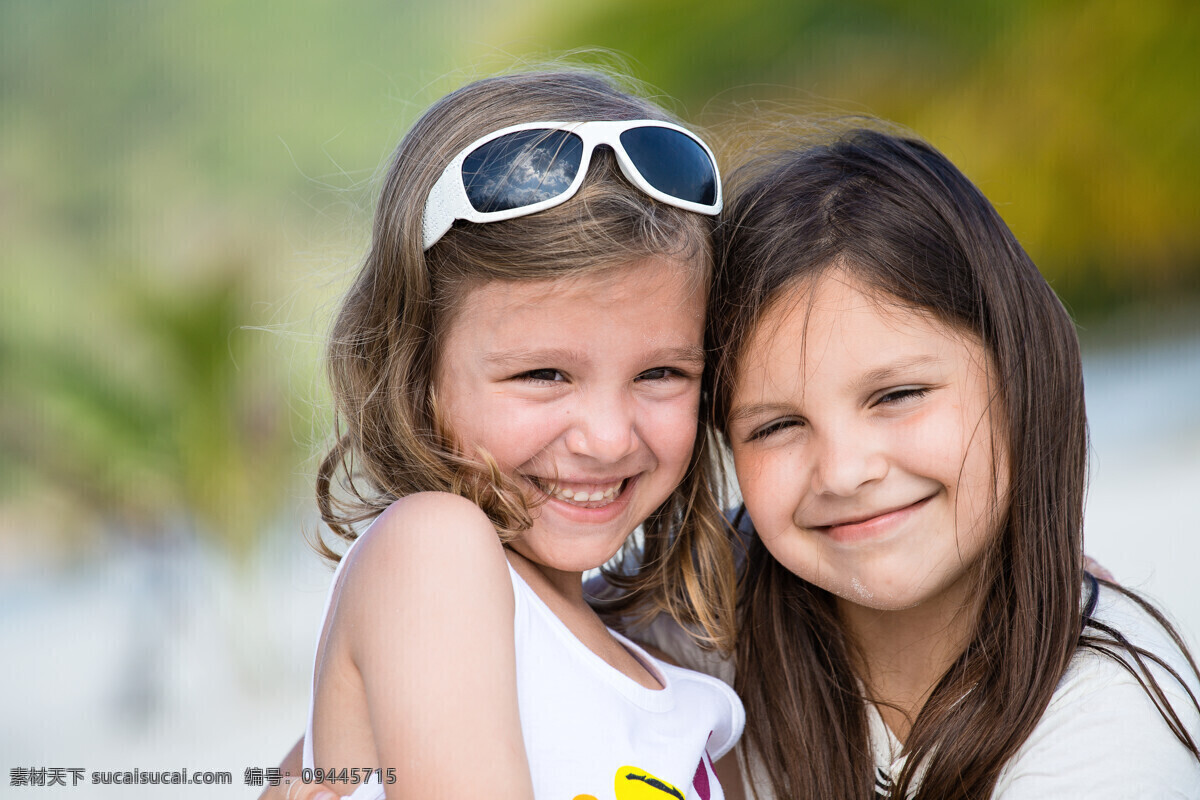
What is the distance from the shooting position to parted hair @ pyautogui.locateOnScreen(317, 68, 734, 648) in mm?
1735

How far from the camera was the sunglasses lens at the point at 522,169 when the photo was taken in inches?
68.7

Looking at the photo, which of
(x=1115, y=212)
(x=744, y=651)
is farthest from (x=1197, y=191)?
(x=744, y=651)

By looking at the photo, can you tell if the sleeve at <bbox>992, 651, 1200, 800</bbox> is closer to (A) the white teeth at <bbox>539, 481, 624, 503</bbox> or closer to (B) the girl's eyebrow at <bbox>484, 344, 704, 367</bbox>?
(A) the white teeth at <bbox>539, 481, 624, 503</bbox>

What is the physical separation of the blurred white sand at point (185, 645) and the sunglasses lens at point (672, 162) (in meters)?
3.35

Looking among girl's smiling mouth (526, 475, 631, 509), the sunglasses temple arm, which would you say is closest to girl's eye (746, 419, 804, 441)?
girl's smiling mouth (526, 475, 631, 509)

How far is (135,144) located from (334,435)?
13.4ft

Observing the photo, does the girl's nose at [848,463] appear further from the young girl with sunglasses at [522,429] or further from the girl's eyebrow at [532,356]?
the girl's eyebrow at [532,356]

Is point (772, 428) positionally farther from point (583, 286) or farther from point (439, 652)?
point (439, 652)

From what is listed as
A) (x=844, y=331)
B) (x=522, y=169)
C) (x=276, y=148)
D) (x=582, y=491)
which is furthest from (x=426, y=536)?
(x=276, y=148)

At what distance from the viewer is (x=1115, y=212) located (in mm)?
6145

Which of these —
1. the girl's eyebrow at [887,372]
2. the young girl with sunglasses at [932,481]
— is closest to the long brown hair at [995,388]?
the young girl with sunglasses at [932,481]

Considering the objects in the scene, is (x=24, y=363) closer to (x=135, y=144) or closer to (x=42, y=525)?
(x=42, y=525)

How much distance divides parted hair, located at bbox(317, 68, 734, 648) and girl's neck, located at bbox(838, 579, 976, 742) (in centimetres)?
50

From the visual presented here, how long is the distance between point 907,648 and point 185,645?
3727 mm
